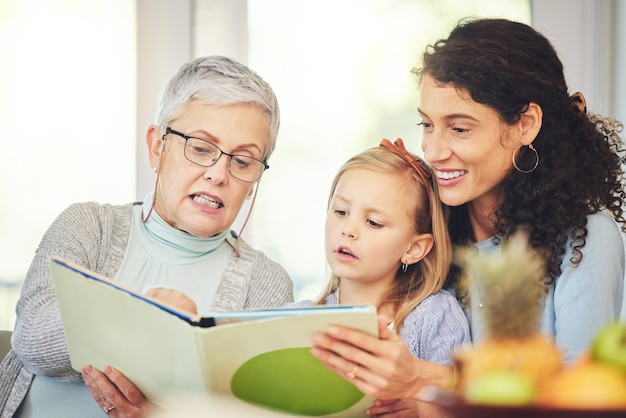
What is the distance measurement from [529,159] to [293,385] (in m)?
0.94

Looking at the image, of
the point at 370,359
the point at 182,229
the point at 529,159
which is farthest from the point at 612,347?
the point at 182,229

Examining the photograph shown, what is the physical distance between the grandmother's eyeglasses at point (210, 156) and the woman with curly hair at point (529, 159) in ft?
1.51

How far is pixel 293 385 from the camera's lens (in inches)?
48.3

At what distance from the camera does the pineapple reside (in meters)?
0.58

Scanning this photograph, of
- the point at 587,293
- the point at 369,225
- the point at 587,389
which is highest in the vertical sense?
the point at 587,389

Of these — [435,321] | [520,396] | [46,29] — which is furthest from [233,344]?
[46,29]

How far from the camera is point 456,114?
1.81m

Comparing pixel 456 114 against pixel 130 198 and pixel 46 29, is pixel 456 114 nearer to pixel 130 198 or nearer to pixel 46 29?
pixel 130 198

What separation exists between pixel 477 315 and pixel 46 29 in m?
2.27

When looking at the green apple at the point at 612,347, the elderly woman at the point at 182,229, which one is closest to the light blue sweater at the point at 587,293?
the elderly woman at the point at 182,229

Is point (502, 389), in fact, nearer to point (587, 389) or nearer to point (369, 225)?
point (587, 389)

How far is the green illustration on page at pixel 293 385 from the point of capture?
46.3 inches

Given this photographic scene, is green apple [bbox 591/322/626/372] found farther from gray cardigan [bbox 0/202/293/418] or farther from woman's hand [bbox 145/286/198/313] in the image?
gray cardigan [bbox 0/202/293/418]

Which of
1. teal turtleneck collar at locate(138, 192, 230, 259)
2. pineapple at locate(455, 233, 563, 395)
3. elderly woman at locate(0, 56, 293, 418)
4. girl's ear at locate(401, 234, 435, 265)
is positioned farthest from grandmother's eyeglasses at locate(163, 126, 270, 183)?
pineapple at locate(455, 233, 563, 395)
